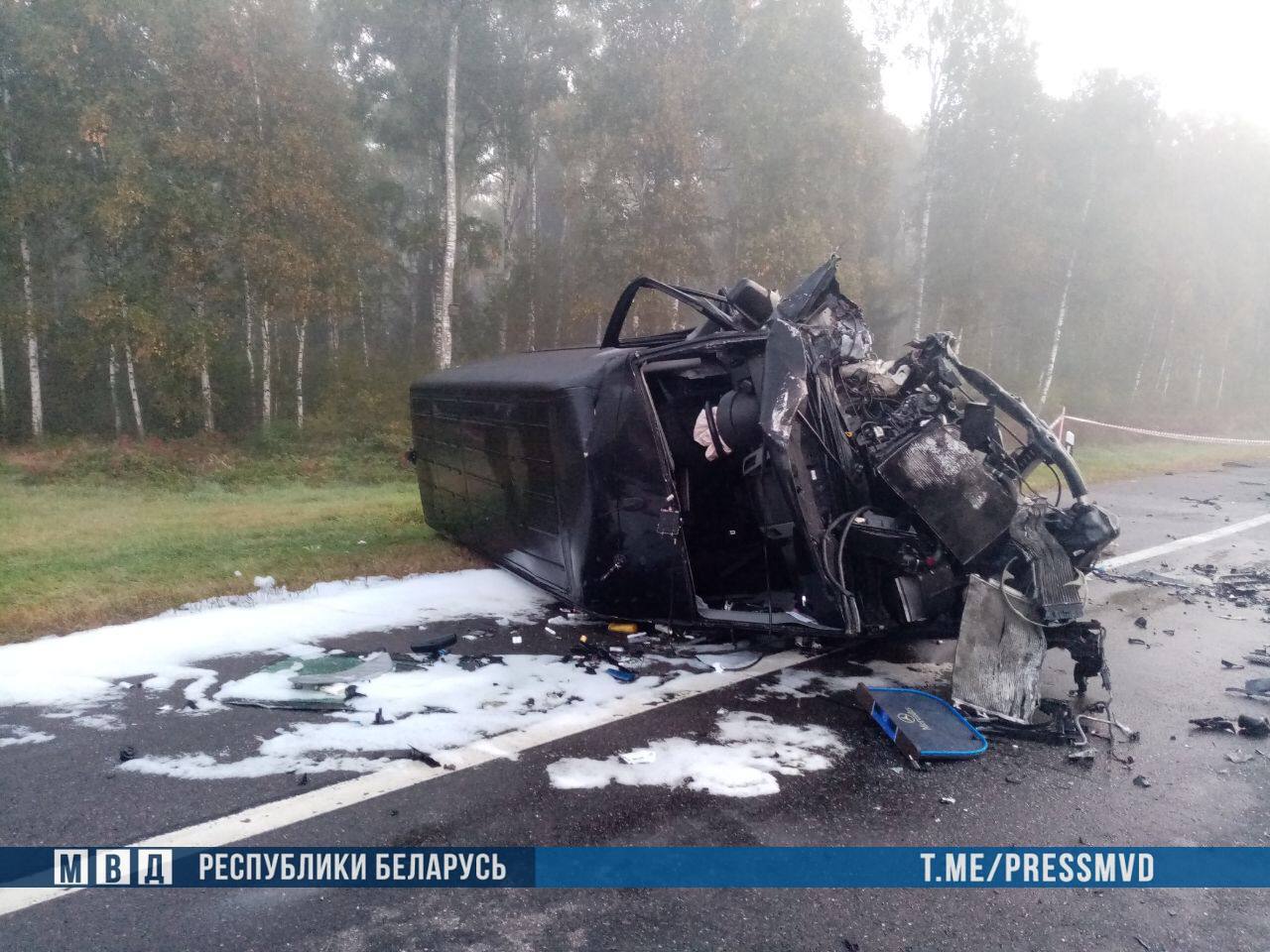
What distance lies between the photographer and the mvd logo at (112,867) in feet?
7.68

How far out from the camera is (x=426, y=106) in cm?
1872

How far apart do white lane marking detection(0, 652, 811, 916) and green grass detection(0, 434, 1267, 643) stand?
2.46 m

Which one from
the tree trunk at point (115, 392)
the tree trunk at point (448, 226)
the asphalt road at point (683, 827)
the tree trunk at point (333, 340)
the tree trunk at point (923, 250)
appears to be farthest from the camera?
the tree trunk at point (923, 250)

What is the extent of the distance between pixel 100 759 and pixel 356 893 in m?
1.41

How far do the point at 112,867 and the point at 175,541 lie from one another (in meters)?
5.00

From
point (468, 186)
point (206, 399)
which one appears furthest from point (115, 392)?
point (468, 186)

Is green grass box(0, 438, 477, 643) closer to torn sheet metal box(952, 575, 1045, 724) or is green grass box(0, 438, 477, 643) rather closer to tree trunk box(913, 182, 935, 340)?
torn sheet metal box(952, 575, 1045, 724)

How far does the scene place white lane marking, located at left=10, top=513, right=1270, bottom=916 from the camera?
251 cm

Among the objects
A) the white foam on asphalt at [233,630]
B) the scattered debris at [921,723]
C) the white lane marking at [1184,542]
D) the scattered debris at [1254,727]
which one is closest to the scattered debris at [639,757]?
the scattered debris at [921,723]

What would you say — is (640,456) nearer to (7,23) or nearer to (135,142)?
(135,142)

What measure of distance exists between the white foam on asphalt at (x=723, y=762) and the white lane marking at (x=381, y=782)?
0.91 ft

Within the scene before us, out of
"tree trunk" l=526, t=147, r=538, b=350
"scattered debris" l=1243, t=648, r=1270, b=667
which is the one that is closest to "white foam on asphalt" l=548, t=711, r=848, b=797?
"scattered debris" l=1243, t=648, r=1270, b=667

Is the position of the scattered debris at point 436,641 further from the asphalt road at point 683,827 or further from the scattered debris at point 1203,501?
the scattered debris at point 1203,501

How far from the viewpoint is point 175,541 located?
675 centimetres
